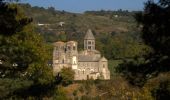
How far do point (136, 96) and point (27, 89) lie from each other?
17.1 m

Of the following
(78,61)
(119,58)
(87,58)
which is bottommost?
(119,58)

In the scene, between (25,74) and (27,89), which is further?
(25,74)

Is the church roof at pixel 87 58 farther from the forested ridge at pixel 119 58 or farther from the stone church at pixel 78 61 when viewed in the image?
the forested ridge at pixel 119 58

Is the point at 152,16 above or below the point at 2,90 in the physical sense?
above

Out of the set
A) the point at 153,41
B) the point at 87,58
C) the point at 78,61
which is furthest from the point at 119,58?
the point at 87,58

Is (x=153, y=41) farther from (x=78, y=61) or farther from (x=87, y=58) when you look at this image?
(x=87, y=58)

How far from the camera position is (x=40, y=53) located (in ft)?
131

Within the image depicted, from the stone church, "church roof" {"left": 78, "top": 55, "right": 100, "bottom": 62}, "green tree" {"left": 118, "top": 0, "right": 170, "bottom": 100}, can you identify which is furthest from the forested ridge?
"church roof" {"left": 78, "top": 55, "right": 100, "bottom": 62}

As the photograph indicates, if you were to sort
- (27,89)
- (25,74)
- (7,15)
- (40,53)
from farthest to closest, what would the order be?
(40,53), (25,74), (27,89), (7,15)

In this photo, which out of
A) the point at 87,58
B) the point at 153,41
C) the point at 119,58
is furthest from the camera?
the point at 87,58

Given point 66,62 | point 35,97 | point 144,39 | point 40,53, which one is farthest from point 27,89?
point 66,62

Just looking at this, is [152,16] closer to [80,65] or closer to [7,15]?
[7,15]

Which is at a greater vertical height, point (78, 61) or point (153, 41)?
point (78, 61)

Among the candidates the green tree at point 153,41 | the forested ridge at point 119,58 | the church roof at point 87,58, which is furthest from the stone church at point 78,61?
the green tree at point 153,41
